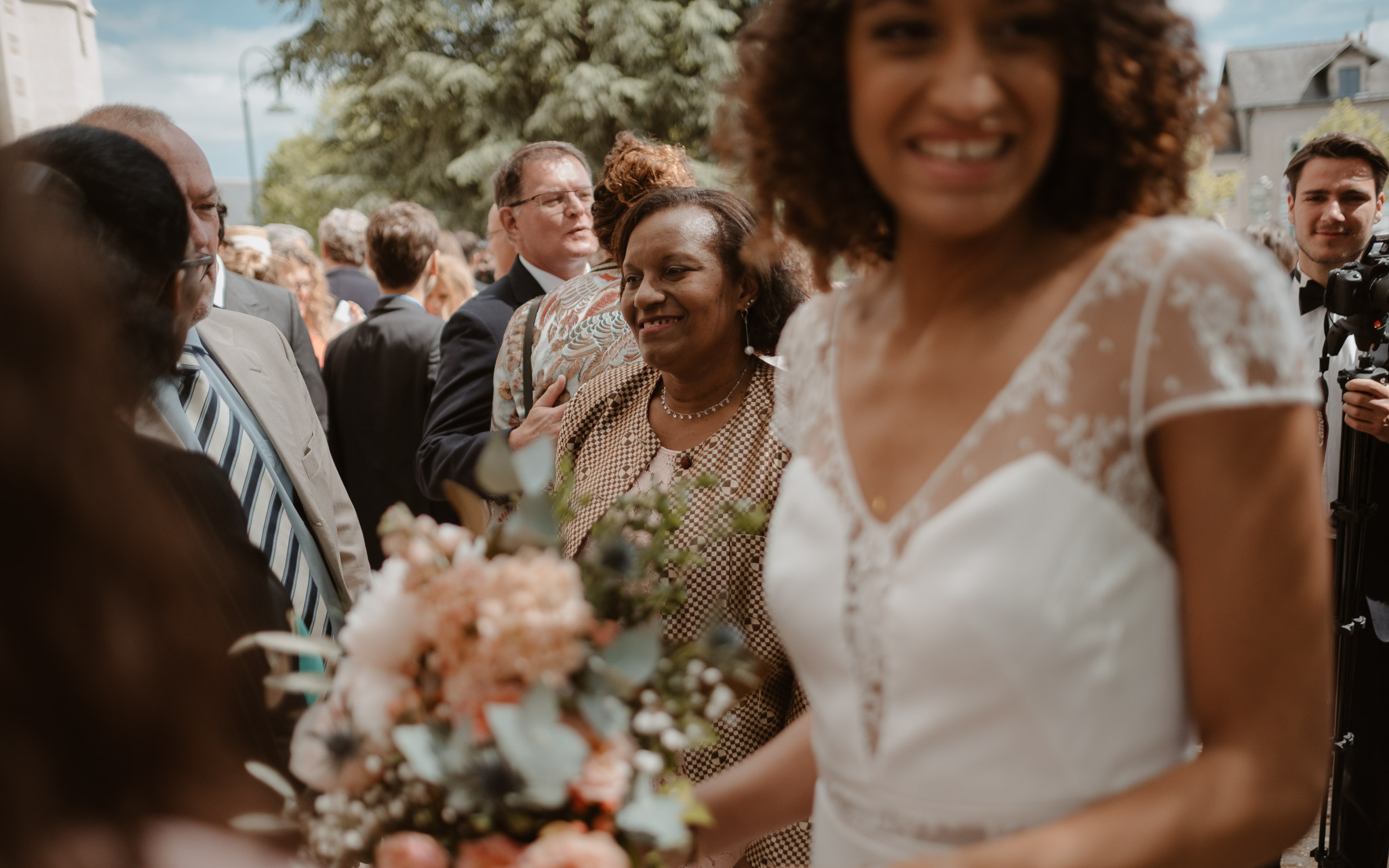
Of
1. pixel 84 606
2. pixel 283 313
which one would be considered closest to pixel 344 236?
pixel 283 313

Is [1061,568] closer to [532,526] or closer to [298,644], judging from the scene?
[532,526]

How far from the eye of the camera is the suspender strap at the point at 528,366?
10.1 ft

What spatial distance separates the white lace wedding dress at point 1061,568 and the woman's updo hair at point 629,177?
6.97 ft

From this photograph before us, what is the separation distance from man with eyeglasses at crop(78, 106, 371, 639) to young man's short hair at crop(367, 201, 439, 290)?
2.21 metres

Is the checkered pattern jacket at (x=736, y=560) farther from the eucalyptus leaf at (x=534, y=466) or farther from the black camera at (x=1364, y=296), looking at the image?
the black camera at (x=1364, y=296)

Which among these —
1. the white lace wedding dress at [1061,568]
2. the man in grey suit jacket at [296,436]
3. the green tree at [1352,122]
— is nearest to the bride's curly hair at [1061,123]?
the white lace wedding dress at [1061,568]

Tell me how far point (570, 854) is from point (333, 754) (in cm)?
29

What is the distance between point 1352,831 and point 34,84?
875 centimetres

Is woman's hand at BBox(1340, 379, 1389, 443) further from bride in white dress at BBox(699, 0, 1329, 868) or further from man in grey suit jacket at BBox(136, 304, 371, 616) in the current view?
man in grey suit jacket at BBox(136, 304, 371, 616)

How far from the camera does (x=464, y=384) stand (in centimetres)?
339

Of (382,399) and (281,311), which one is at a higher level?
(281,311)

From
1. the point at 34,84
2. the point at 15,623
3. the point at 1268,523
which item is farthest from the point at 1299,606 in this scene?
the point at 34,84

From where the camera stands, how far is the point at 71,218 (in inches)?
50.9

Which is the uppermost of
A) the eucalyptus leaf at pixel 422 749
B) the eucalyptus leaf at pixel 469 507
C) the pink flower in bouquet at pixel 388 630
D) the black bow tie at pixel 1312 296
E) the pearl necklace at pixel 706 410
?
the eucalyptus leaf at pixel 469 507
